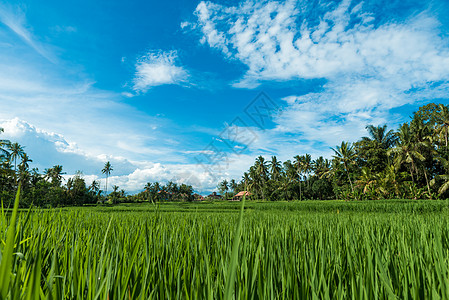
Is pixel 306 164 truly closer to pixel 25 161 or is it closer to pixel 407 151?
pixel 407 151

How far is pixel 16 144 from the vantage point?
4272 cm

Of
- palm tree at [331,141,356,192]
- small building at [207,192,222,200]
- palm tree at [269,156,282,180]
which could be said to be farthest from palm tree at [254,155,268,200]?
small building at [207,192,222,200]

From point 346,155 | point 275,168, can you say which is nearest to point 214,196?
point 275,168

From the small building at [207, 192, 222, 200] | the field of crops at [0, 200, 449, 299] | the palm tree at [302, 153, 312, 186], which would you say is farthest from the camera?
the small building at [207, 192, 222, 200]

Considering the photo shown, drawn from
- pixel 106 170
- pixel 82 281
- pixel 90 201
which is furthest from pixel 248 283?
pixel 106 170

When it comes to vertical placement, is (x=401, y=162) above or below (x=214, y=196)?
above

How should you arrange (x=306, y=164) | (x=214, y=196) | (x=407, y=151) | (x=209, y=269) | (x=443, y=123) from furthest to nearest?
(x=214, y=196)
(x=306, y=164)
(x=443, y=123)
(x=407, y=151)
(x=209, y=269)

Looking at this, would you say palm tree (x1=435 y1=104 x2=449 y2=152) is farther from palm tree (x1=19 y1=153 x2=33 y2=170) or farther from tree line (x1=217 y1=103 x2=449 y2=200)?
palm tree (x1=19 y1=153 x2=33 y2=170)

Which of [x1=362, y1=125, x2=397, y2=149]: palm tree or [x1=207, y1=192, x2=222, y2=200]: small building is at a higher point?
[x1=362, y1=125, x2=397, y2=149]: palm tree

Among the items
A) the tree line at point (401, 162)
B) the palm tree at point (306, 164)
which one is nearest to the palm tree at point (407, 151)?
the tree line at point (401, 162)

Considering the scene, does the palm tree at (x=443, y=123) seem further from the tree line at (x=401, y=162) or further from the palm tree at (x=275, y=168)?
the palm tree at (x=275, y=168)

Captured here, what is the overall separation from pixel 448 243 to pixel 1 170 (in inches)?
1131

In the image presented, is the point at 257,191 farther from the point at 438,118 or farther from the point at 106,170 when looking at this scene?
the point at 106,170

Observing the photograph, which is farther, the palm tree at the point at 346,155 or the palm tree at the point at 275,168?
the palm tree at the point at 275,168
